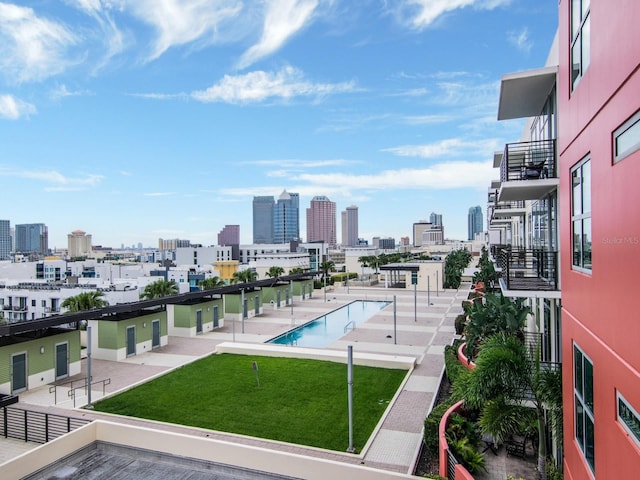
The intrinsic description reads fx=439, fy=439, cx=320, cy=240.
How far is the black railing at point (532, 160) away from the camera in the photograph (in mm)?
10367

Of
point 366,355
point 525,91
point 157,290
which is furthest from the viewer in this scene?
point 157,290

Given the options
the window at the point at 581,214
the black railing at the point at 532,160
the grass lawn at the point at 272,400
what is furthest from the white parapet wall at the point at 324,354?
the window at the point at 581,214

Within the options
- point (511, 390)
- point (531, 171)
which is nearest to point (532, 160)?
point (531, 171)

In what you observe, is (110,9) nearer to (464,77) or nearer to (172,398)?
(172,398)

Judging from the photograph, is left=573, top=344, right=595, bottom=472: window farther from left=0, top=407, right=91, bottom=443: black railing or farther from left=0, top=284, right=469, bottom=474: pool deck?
left=0, top=407, right=91, bottom=443: black railing

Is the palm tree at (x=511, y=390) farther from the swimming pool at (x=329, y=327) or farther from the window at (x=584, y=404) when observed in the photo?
the swimming pool at (x=329, y=327)

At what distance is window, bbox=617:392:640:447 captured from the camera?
387 cm

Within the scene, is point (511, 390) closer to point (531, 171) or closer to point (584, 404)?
point (584, 404)

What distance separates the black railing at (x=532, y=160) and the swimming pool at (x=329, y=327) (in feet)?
55.6

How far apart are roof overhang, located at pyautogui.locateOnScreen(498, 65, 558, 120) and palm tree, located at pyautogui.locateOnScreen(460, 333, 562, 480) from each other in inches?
231

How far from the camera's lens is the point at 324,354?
20.9 m

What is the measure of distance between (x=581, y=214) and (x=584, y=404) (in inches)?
102

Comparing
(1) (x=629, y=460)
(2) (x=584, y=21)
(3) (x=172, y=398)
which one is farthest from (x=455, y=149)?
(1) (x=629, y=460)

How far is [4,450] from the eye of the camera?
1147 cm
